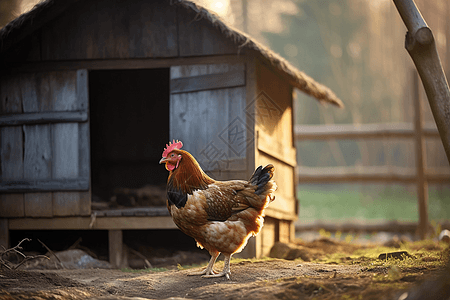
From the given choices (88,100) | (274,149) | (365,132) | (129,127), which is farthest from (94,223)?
(365,132)

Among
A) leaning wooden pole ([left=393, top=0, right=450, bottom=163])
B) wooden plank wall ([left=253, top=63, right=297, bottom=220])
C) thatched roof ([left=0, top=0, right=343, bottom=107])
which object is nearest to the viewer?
leaning wooden pole ([left=393, top=0, right=450, bottom=163])

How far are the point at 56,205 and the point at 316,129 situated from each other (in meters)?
6.69

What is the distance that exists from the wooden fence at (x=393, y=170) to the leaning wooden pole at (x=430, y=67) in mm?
6281

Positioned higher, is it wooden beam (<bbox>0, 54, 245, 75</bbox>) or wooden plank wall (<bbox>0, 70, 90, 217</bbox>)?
wooden beam (<bbox>0, 54, 245, 75</bbox>)

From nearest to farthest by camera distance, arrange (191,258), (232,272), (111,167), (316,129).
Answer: (232,272), (191,258), (111,167), (316,129)

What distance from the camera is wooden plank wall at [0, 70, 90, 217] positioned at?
670cm

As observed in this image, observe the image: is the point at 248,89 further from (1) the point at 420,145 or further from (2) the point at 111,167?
(1) the point at 420,145

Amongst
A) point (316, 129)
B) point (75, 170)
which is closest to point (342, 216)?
point (316, 129)

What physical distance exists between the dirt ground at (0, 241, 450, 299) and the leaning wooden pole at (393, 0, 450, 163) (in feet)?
4.66

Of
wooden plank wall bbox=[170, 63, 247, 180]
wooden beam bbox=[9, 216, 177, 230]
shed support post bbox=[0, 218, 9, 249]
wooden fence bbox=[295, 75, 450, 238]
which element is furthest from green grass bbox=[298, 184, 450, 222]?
shed support post bbox=[0, 218, 9, 249]

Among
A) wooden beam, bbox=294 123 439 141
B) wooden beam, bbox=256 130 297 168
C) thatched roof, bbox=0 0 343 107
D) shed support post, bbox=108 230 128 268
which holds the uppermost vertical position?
thatched roof, bbox=0 0 343 107

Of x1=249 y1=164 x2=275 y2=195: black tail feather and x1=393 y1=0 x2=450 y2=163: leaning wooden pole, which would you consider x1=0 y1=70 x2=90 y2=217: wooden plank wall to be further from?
x1=393 y1=0 x2=450 y2=163: leaning wooden pole

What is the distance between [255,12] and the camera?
24.6 meters

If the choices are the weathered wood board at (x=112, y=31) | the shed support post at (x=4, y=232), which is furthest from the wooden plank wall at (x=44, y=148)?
the weathered wood board at (x=112, y=31)
